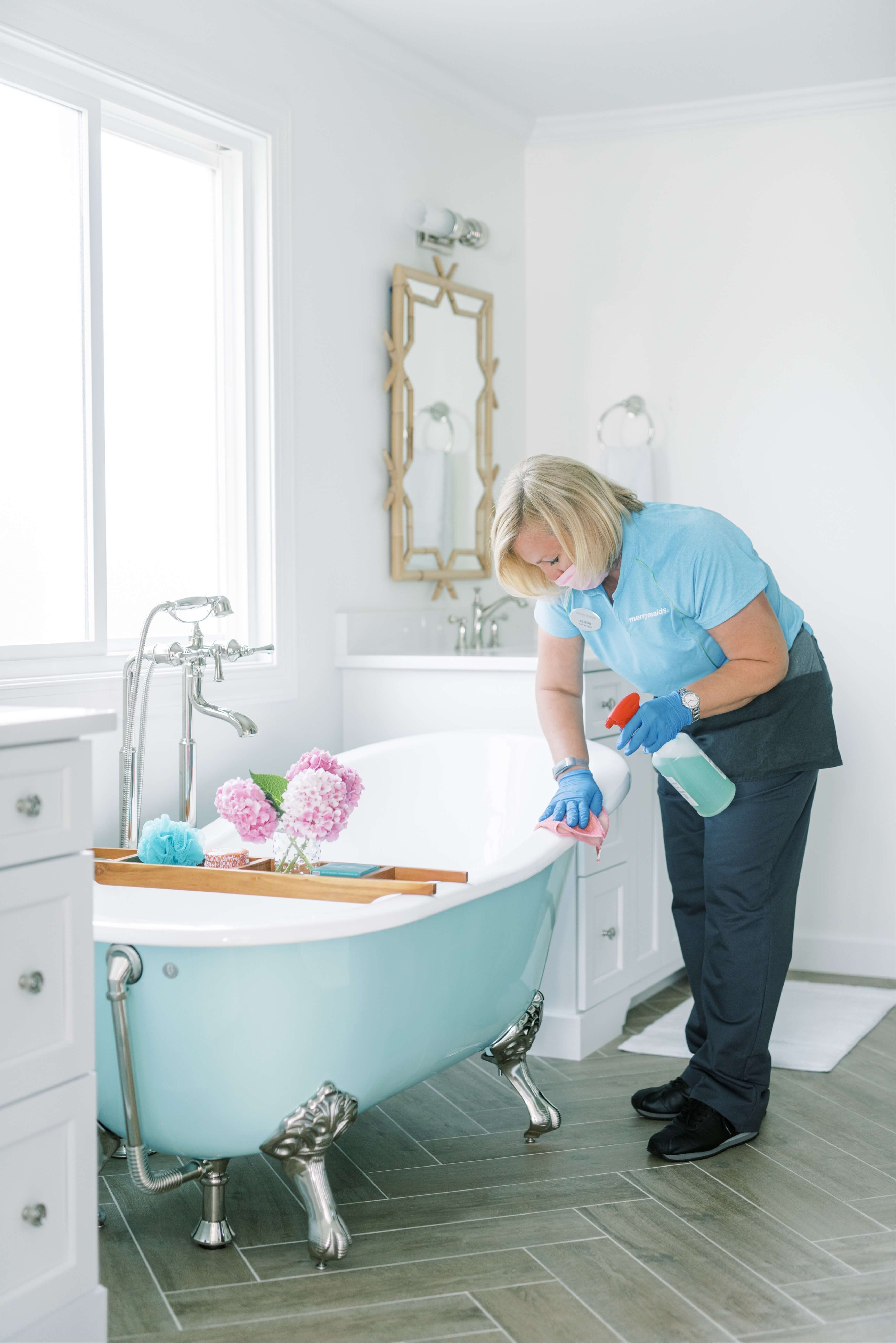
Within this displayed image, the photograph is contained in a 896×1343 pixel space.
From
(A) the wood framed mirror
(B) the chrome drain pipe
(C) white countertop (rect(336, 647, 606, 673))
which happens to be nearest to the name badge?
(C) white countertop (rect(336, 647, 606, 673))

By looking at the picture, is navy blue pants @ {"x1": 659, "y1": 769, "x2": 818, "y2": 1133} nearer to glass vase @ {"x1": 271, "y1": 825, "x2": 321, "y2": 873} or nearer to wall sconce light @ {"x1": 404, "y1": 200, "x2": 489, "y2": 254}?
glass vase @ {"x1": 271, "y1": 825, "x2": 321, "y2": 873}

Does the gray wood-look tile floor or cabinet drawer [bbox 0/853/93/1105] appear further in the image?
the gray wood-look tile floor

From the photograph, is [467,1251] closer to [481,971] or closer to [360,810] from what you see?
[481,971]

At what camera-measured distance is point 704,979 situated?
8.23ft

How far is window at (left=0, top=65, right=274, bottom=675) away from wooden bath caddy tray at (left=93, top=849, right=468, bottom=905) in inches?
22.5

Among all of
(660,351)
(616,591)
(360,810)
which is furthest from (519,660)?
(660,351)

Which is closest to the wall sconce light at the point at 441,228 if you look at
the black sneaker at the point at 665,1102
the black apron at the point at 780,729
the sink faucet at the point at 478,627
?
the sink faucet at the point at 478,627

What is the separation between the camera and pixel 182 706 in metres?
2.66

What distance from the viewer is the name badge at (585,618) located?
7.87 ft

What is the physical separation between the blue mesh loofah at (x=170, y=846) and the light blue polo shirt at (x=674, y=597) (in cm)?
79

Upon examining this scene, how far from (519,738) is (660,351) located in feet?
5.20

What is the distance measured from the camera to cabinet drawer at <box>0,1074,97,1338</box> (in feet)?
5.07

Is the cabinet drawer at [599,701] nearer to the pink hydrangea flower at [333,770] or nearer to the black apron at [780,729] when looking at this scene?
the black apron at [780,729]

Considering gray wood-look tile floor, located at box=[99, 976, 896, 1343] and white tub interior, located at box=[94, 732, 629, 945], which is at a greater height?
white tub interior, located at box=[94, 732, 629, 945]
